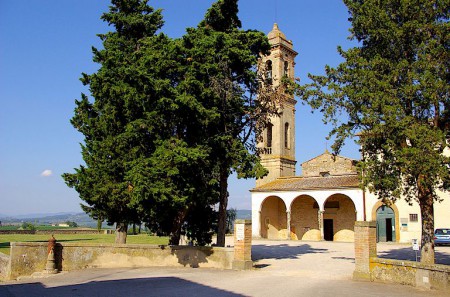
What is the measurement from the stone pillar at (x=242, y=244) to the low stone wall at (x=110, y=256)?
0.57 meters

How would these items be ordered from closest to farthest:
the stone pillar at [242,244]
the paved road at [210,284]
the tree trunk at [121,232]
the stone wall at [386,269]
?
1. the paved road at [210,284]
2. the stone wall at [386,269]
3. the stone pillar at [242,244]
4. the tree trunk at [121,232]

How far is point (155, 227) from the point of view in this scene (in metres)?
18.5

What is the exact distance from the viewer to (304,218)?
37.6 metres

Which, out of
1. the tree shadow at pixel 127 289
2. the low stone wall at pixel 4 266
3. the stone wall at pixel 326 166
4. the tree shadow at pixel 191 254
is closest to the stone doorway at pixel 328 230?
the stone wall at pixel 326 166

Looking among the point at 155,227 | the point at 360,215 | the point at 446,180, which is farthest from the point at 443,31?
the point at 360,215

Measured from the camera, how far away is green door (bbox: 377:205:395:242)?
3166 cm

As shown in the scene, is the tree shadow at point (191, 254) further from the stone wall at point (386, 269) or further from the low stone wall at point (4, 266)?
the low stone wall at point (4, 266)

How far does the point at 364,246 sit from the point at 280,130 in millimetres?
27811

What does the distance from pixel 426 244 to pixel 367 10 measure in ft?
28.9

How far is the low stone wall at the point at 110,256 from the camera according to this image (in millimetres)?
16203

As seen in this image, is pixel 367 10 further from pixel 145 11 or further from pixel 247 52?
pixel 145 11

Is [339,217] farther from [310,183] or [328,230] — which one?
[310,183]

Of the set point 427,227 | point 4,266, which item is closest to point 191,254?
point 4,266

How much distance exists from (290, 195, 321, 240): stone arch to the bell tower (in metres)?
3.84
